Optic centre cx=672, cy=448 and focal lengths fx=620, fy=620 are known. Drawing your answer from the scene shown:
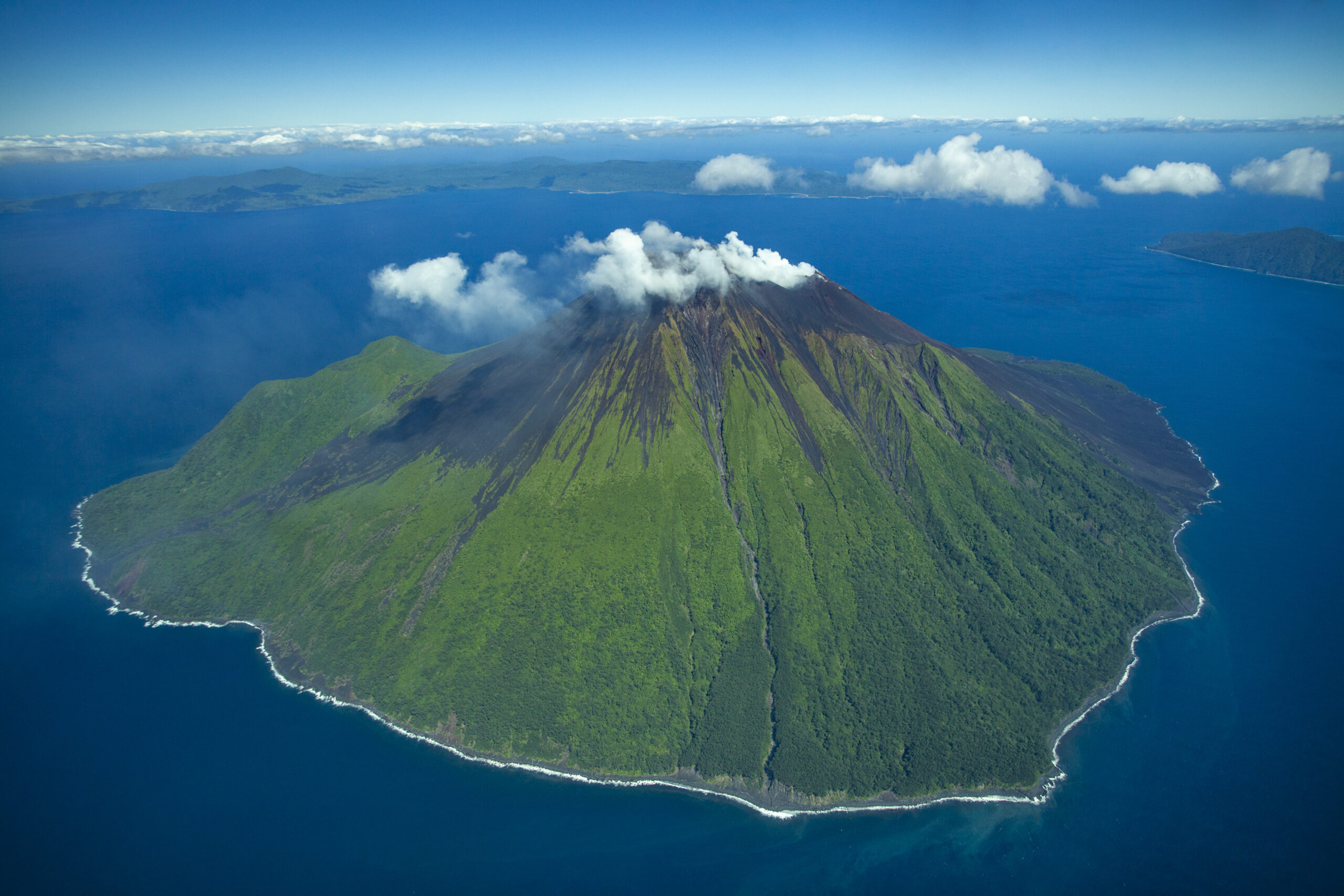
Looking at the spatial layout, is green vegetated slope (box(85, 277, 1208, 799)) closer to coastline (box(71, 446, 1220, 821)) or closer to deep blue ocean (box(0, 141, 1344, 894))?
coastline (box(71, 446, 1220, 821))

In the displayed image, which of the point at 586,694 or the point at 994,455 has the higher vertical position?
the point at 994,455

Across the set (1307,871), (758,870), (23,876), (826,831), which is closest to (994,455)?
(1307,871)

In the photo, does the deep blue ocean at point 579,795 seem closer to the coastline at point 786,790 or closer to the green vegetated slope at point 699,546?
the coastline at point 786,790

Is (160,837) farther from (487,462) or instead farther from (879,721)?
(879,721)

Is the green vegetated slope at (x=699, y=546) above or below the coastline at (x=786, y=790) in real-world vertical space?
above

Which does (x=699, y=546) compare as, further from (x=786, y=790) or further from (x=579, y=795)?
(x=579, y=795)

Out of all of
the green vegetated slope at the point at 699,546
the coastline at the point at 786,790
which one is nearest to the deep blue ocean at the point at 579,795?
the coastline at the point at 786,790
